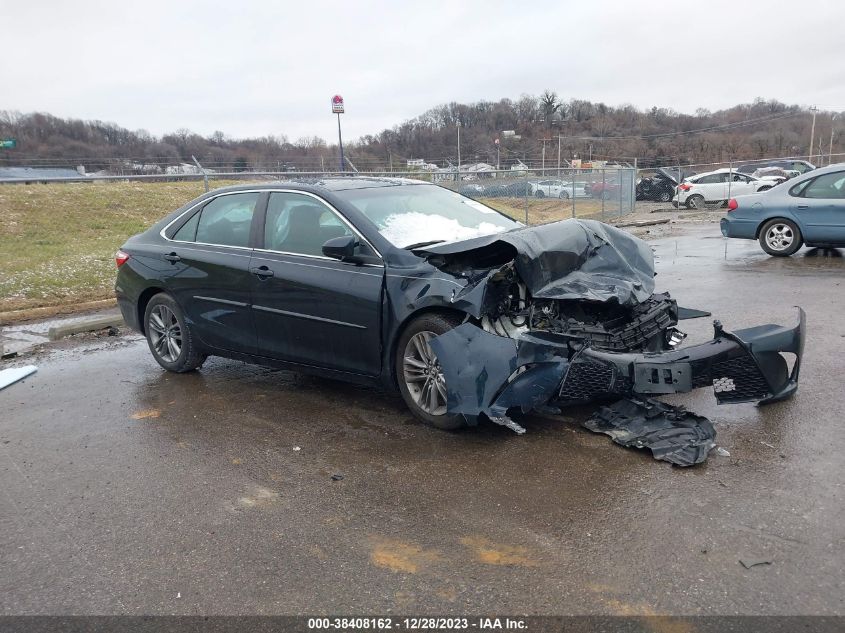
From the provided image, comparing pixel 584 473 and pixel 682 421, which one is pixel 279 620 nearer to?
pixel 584 473

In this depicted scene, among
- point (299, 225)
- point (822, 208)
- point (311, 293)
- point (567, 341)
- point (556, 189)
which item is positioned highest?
point (299, 225)

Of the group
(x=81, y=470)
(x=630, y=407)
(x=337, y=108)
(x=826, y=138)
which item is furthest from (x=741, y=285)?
(x=826, y=138)

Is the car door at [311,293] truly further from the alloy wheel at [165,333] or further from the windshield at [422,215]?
the alloy wheel at [165,333]

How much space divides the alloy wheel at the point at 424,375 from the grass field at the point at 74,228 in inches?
259

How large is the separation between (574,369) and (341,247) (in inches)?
69.8

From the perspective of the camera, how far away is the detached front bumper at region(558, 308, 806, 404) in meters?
4.08

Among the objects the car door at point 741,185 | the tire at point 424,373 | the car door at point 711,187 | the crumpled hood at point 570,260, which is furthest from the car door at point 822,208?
the car door at point 711,187

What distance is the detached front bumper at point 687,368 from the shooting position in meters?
4.08

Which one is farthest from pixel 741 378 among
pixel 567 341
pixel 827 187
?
pixel 827 187

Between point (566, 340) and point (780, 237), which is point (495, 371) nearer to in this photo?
point (566, 340)

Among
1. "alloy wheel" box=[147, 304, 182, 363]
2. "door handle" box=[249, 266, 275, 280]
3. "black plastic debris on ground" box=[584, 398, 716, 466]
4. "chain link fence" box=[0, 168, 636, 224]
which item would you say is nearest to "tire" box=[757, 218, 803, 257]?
"chain link fence" box=[0, 168, 636, 224]

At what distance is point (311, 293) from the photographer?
16.4 feet

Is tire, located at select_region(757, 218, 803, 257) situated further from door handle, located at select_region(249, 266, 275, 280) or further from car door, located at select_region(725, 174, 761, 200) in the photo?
car door, located at select_region(725, 174, 761, 200)

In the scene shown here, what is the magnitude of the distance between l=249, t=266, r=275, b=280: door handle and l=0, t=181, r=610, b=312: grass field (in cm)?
514
